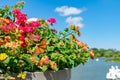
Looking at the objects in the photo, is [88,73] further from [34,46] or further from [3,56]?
[3,56]

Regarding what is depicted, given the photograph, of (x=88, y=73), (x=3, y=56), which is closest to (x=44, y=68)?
(x=3, y=56)

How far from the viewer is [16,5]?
3.84 m

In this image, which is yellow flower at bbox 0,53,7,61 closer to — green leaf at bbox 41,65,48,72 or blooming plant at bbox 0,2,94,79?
blooming plant at bbox 0,2,94,79

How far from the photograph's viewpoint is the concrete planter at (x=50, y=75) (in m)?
2.95

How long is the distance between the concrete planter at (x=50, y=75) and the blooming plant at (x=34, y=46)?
0.05m

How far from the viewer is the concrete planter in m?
2.95

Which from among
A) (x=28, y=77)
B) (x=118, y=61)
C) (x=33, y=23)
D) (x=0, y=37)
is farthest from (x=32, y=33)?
(x=118, y=61)

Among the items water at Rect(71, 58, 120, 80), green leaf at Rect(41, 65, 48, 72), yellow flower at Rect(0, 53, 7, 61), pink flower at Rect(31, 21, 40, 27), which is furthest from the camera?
water at Rect(71, 58, 120, 80)

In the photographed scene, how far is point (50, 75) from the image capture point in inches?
121

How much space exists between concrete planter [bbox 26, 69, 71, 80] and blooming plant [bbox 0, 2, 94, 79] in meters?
0.05

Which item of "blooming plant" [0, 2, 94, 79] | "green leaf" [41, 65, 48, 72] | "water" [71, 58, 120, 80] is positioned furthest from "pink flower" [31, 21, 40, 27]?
"water" [71, 58, 120, 80]

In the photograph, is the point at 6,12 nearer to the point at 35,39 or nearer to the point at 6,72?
the point at 35,39

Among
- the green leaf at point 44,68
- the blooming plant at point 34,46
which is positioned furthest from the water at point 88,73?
the green leaf at point 44,68

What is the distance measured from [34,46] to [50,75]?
353mm
